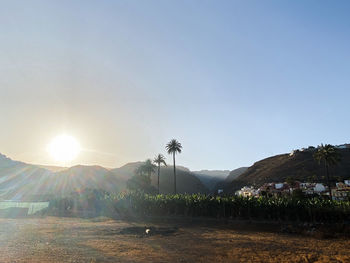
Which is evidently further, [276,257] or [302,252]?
[302,252]

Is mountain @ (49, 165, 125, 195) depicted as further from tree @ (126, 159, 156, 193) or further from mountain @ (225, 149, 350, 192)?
mountain @ (225, 149, 350, 192)

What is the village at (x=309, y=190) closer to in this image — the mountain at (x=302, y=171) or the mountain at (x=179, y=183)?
the mountain at (x=302, y=171)

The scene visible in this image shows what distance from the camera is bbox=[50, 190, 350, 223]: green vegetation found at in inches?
1467

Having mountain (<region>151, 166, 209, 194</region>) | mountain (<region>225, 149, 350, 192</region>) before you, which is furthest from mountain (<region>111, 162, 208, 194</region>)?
mountain (<region>225, 149, 350, 192</region>)

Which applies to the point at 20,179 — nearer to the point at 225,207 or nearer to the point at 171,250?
the point at 225,207

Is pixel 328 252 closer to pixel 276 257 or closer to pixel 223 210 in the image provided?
pixel 276 257

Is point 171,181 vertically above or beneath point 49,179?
beneath

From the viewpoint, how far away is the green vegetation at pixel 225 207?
3725cm

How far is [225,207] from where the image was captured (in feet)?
148

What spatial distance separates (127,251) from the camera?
19922 millimetres

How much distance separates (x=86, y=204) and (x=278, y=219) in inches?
1880

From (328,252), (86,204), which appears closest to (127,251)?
(328,252)

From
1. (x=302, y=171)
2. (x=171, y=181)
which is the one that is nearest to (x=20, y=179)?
(x=171, y=181)

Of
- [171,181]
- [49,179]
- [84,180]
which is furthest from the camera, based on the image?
[171,181]
